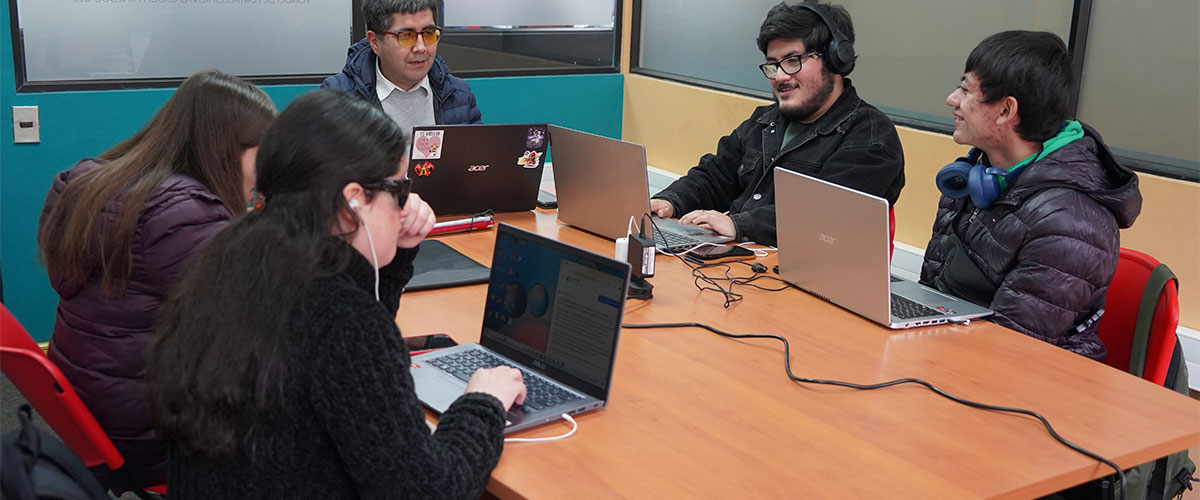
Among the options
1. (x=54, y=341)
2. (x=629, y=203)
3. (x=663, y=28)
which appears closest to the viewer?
(x=54, y=341)

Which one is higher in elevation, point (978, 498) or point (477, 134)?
point (477, 134)

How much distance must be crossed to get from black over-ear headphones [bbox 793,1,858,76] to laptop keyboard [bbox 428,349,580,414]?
1580mm

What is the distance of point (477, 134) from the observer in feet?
9.23

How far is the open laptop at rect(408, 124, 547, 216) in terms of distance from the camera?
9.10 ft

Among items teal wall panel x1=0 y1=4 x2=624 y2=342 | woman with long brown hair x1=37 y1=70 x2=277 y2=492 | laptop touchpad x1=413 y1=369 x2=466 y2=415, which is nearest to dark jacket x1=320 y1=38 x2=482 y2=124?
teal wall panel x1=0 y1=4 x2=624 y2=342

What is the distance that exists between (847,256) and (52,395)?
1528 millimetres

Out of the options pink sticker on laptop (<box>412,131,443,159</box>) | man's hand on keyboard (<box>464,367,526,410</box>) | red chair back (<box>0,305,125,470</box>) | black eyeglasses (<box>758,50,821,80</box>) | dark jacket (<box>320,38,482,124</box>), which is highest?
black eyeglasses (<box>758,50,821,80</box>)

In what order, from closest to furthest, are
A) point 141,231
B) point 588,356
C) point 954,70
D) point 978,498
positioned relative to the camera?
point 978,498 < point 588,356 < point 141,231 < point 954,70

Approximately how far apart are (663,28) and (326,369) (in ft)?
13.6

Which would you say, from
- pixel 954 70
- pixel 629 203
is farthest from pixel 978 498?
pixel 954 70

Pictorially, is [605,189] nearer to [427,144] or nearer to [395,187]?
[427,144]

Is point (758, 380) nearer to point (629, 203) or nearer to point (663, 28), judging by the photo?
point (629, 203)

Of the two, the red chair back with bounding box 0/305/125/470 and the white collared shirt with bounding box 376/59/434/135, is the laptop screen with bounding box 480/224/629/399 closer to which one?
the red chair back with bounding box 0/305/125/470

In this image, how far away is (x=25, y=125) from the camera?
11.8ft
